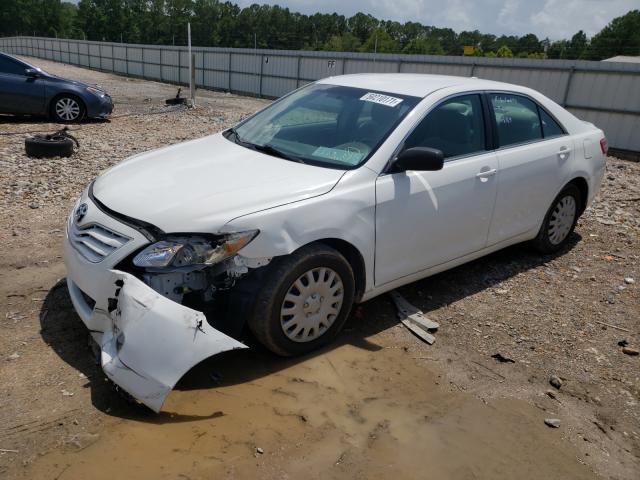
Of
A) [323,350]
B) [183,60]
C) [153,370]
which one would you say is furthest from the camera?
[183,60]

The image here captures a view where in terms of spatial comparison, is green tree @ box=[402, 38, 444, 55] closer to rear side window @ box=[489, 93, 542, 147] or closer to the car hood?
rear side window @ box=[489, 93, 542, 147]

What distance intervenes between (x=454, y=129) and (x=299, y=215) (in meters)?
1.68

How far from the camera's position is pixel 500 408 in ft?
10.5

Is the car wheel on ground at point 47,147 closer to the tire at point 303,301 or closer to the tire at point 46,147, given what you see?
the tire at point 46,147

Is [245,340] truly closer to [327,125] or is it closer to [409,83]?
[327,125]

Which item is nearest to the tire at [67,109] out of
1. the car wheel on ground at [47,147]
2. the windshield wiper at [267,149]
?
the car wheel on ground at [47,147]

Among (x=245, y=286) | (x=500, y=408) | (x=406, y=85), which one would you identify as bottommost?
(x=500, y=408)

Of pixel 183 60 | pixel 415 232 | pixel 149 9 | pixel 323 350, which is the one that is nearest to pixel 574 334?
pixel 415 232

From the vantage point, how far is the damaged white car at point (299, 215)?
296cm

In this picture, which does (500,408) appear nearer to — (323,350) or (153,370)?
(323,350)

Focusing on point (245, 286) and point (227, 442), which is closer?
point (227, 442)

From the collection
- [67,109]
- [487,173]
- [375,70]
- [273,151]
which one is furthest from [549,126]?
[375,70]

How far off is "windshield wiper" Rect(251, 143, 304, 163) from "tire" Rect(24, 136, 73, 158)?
5.26 metres

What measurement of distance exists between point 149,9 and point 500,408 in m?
112
